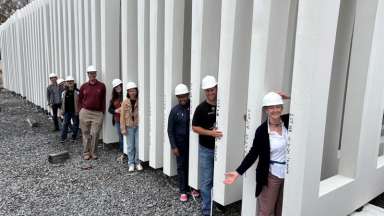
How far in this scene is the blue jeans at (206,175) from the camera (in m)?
4.95

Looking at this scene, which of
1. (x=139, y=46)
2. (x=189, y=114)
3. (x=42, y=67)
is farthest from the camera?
(x=42, y=67)

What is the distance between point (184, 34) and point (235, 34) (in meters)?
1.81

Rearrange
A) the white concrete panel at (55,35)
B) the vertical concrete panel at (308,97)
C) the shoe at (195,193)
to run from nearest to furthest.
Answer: the vertical concrete panel at (308,97), the shoe at (195,193), the white concrete panel at (55,35)

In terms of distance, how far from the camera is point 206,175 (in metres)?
5.02

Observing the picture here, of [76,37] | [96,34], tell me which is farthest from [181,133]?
[76,37]

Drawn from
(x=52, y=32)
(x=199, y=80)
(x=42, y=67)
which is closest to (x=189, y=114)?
(x=199, y=80)

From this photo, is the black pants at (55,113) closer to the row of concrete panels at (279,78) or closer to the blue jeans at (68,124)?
the blue jeans at (68,124)

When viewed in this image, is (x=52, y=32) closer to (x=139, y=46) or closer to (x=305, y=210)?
(x=139, y=46)

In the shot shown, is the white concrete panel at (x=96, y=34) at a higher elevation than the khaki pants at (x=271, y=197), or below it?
higher

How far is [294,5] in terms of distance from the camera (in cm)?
519

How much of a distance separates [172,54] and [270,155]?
273 cm

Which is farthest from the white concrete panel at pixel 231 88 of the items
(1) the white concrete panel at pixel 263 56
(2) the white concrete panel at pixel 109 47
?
(2) the white concrete panel at pixel 109 47

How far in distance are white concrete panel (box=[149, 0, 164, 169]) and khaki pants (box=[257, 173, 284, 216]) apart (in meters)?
2.82

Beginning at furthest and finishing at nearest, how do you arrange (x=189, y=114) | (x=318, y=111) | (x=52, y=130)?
(x=52, y=130), (x=189, y=114), (x=318, y=111)
